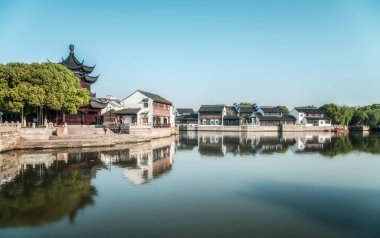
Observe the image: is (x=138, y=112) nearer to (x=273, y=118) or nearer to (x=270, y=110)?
(x=273, y=118)

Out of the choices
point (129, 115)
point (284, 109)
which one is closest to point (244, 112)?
point (284, 109)

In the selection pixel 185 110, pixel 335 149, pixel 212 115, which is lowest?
pixel 335 149

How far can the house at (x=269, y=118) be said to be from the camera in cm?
9338

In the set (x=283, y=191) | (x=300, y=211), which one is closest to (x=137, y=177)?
(x=283, y=191)

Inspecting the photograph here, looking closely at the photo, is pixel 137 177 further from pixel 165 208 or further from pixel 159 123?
pixel 159 123

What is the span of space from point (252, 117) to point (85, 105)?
2414 inches

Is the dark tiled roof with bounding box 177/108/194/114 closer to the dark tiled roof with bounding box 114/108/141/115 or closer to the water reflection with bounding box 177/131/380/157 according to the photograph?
the water reflection with bounding box 177/131/380/157

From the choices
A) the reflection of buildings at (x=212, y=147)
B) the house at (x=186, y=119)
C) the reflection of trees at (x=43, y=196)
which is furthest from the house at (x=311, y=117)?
the reflection of trees at (x=43, y=196)

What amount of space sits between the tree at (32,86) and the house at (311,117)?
263 feet

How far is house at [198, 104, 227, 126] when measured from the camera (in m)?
92.1

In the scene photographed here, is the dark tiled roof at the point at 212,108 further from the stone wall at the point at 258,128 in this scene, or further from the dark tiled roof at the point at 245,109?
the dark tiled roof at the point at 245,109

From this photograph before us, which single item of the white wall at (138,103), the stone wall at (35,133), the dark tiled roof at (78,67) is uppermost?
the dark tiled roof at (78,67)

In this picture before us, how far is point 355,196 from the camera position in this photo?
1655 centimetres

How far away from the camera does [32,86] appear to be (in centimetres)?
3516
